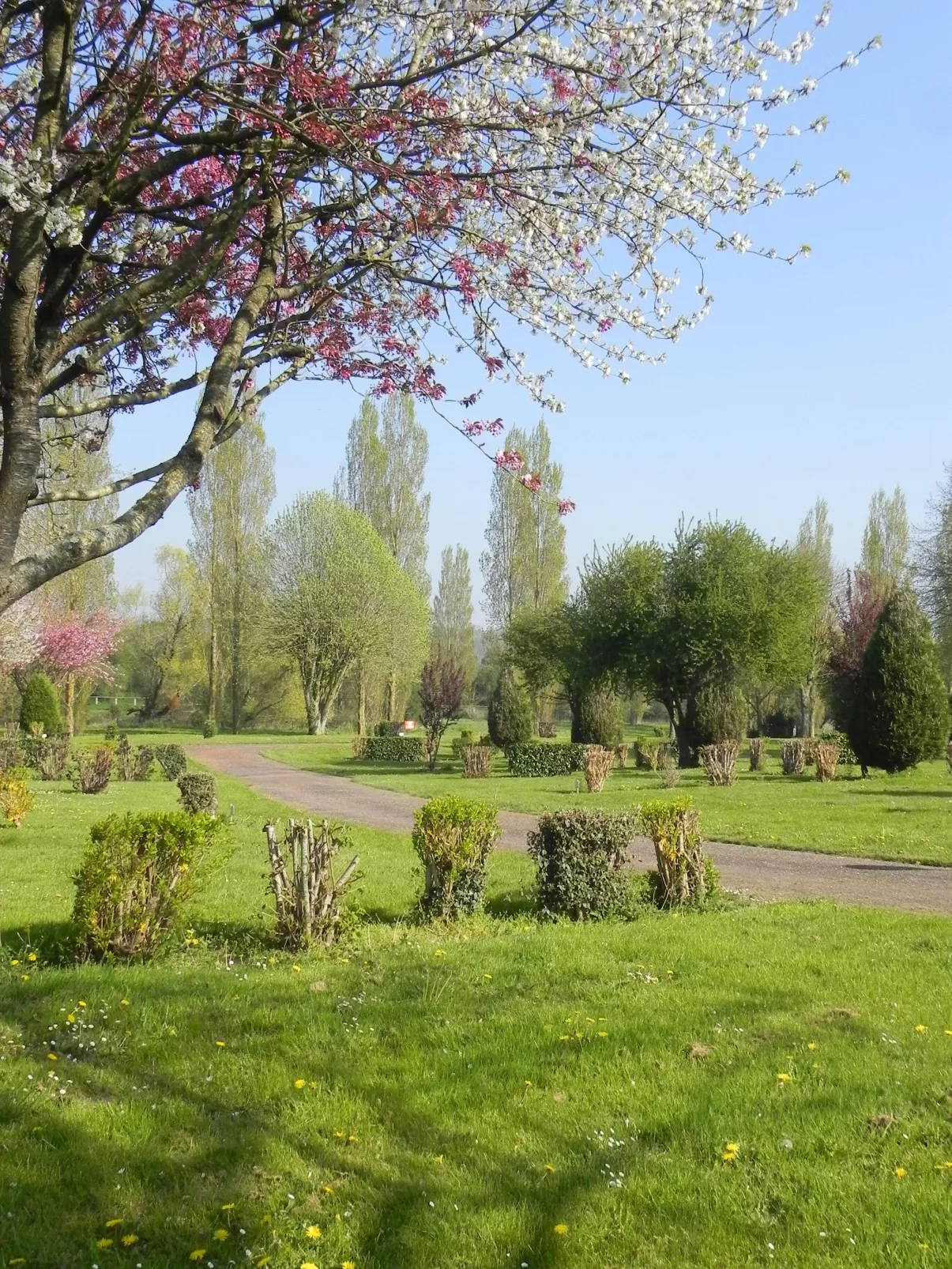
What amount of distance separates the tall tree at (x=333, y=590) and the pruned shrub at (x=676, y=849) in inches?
1602

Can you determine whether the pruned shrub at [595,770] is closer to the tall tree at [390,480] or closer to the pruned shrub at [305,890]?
the pruned shrub at [305,890]

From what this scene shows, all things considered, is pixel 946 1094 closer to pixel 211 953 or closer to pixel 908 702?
pixel 211 953

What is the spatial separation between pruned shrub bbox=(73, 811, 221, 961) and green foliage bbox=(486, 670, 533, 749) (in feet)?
81.4

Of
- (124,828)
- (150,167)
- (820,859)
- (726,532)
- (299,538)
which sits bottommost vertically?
(820,859)

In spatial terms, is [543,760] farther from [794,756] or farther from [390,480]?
[390,480]

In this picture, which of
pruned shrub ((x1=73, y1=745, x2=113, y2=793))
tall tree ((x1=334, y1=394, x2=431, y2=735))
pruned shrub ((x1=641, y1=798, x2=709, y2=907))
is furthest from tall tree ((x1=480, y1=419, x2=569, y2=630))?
pruned shrub ((x1=641, y1=798, x2=709, y2=907))

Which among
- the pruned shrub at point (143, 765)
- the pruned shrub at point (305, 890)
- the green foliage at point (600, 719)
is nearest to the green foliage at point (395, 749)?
the green foliage at point (600, 719)

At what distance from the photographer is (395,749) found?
3338cm

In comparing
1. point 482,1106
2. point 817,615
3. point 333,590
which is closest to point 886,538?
point 817,615

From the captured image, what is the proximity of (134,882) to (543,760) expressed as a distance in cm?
2021

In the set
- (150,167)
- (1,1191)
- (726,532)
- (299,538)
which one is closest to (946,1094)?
(1,1191)

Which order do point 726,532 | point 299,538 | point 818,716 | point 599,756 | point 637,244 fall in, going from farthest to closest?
1. point 818,716
2. point 299,538
3. point 726,532
4. point 599,756
5. point 637,244

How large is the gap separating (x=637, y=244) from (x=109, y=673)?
3706 centimetres

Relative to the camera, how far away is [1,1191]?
312 cm
